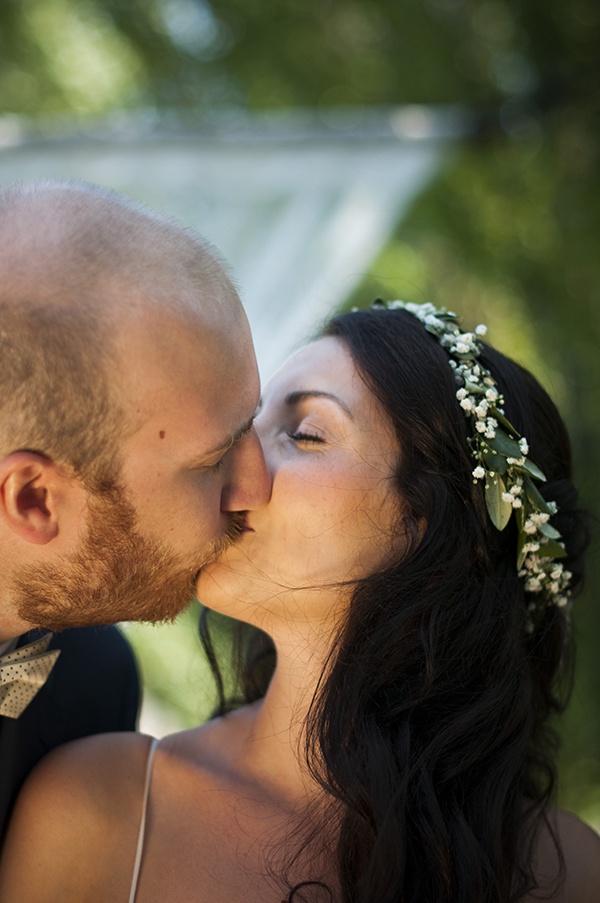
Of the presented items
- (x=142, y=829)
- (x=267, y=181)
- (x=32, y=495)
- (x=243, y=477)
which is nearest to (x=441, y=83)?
(x=267, y=181)

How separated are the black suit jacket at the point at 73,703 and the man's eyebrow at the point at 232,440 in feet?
2.37

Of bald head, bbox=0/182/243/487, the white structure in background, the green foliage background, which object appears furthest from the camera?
the green foliage background

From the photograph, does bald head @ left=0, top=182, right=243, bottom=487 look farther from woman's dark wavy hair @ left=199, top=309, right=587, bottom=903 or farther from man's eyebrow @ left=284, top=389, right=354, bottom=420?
woman's dark wavy hair @ left=199, top=309, right=587, bottom=903

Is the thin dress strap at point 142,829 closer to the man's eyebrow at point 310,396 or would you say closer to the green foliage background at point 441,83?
the man's eyebrow at point 310,396

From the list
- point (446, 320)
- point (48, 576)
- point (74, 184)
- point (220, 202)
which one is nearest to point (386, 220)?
point (220, 202)

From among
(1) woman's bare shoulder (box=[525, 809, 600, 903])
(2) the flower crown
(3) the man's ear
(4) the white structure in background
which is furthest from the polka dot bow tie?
(4) the white structure in background

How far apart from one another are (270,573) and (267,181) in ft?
8.43

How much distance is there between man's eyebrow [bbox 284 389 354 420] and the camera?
90.8 inches

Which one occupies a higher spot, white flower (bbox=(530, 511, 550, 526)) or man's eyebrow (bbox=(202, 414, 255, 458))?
white flower (bbox=(530, 511, 550, 526))

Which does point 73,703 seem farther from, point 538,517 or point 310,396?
point 538,517

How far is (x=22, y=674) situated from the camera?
212 cm

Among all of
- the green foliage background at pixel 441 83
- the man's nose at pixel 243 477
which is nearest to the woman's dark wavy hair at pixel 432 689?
the man's nose at pixel 243 477

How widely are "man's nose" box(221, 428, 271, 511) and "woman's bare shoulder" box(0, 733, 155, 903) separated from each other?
0.73 m

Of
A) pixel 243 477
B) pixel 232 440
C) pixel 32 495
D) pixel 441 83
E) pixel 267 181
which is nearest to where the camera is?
pixel 32 495
